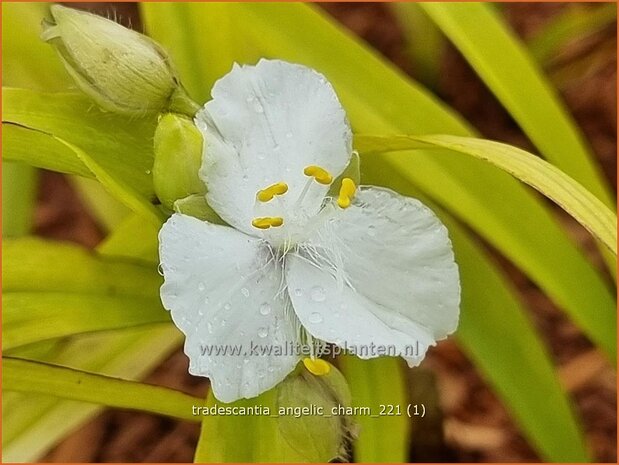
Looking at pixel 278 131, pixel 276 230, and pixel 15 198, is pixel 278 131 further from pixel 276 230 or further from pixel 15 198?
pixel 15 198

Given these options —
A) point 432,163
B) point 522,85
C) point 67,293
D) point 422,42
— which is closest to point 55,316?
point 67,293

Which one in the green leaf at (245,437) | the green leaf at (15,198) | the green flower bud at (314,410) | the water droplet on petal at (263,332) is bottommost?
the green leaf at (15,198)

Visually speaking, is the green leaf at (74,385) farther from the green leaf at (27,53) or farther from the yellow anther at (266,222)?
the green leaf at (27,53)

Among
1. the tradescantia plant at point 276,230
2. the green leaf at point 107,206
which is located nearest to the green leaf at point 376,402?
the tradescantia plant at point 276,230

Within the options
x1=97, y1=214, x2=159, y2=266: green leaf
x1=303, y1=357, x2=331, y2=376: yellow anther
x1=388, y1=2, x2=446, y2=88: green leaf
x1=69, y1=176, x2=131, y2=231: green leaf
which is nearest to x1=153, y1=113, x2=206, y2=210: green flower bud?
x1=303, y1=357, x2=331, y2=376: yellow anther

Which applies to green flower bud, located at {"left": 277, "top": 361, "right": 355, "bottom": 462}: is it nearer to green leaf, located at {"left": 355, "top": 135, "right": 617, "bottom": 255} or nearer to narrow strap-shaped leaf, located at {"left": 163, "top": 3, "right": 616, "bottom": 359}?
green leaf, located at {"left": 355, "top": 135, "right": 617, "bottom": 255}

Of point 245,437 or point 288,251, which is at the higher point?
point 288,251
